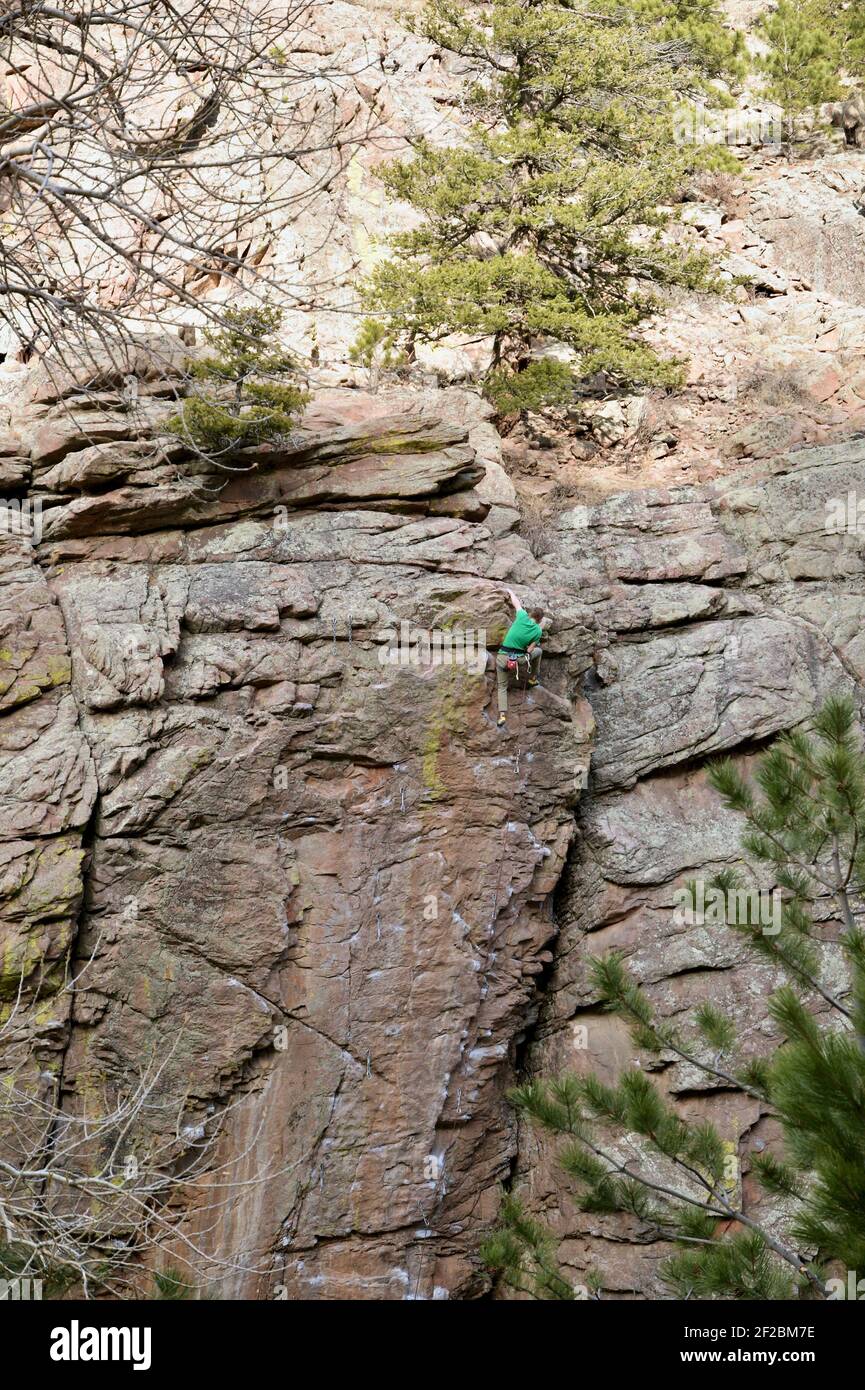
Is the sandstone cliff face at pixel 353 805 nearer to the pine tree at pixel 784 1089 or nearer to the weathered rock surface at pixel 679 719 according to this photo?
the weathered rock surface at pixel 679 719

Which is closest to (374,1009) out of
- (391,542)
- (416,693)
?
(416,693)

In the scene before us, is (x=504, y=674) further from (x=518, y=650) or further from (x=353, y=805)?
(x=353, y=805)

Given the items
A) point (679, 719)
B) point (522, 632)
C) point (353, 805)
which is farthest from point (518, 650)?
point (679, 719)

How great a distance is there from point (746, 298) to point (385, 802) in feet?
41.7

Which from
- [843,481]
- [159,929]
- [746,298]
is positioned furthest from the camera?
[746,298]

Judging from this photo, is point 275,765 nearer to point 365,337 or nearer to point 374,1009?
point 374,1009

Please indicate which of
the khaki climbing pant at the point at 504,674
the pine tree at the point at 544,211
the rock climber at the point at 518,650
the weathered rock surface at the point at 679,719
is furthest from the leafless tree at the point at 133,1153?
the pine tree at the point at 544,211

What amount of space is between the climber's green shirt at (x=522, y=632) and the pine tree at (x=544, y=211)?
6035 millimetres

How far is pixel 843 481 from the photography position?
14.7 m

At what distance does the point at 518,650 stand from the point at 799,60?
58.7ft

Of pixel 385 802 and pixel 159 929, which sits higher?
pixel 385 802

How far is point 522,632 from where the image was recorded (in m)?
11.7

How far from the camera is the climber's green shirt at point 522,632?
11.6 metres

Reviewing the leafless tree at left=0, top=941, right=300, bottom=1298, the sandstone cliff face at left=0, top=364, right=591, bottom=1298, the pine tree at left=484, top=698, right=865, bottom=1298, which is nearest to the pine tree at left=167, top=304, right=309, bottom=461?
the sandstone cliff face at left=0, top=364, right=591, bottom=1298
